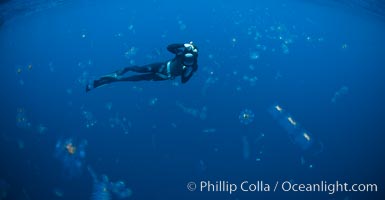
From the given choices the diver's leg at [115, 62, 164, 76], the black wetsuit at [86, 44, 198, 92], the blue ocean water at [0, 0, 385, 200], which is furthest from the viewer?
the blue ocean water at [0, 0, 385, 200]

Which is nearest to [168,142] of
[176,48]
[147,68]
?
[147,68]

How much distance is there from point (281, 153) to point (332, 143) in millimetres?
8264

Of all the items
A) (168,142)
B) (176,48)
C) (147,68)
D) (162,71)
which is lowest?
(168,142)

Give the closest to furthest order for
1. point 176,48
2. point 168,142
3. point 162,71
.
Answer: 1. point 176,48
2. point 162,71
3. point 168,142

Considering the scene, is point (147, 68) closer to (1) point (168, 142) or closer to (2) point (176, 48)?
(2) point (176, 48)

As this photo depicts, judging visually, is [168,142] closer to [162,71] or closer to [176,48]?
[162,71]

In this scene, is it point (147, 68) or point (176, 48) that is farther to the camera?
point (147, 68)

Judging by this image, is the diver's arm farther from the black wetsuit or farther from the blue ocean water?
the blue ocean water

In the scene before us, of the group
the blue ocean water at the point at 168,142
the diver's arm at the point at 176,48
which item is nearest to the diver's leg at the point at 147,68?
the diver's arm at the point at 176,48

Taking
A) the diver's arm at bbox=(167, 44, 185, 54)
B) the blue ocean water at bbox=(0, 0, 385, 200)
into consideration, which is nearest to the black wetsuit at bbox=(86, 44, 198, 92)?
the diver's arm at bbox=(167, 44, 185, 54)

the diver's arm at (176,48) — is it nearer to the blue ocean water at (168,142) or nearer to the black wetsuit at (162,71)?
the black wetsuit at (162,71)

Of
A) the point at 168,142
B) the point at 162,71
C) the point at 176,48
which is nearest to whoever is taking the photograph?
the point at 176,48

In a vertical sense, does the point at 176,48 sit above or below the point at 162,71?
above

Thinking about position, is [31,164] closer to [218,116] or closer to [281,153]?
[218,116]
